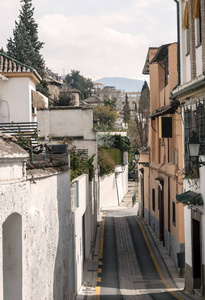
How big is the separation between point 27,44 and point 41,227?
52192 mm

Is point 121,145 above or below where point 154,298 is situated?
above

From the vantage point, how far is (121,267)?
21.5 metres

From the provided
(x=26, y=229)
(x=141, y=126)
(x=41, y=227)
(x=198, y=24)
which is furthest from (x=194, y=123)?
(x=141, y=126)

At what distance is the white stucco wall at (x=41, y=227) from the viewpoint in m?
6.86

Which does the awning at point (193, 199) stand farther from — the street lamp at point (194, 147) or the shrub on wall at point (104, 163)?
the shrub on wall at point (104, 163)

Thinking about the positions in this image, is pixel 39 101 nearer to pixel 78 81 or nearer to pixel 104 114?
pixel 104 114

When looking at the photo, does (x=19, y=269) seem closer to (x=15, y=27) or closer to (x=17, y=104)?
(x=17, y=104)

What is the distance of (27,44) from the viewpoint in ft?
193

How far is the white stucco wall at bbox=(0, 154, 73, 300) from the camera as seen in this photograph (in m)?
6.86

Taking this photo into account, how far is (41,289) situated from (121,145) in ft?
151

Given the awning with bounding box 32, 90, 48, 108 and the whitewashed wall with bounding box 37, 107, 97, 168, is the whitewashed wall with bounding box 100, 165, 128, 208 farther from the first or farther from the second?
the awning with bounding box 32, 90, 48, 108

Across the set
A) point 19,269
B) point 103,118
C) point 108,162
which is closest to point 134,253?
point 19,269

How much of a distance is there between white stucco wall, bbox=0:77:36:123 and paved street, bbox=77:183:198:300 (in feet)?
22.9

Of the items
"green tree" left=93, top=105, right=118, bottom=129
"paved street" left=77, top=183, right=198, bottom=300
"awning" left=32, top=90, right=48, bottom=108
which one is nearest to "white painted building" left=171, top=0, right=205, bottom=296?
"paved street" left=77, top=183, right=198, bottom=300
